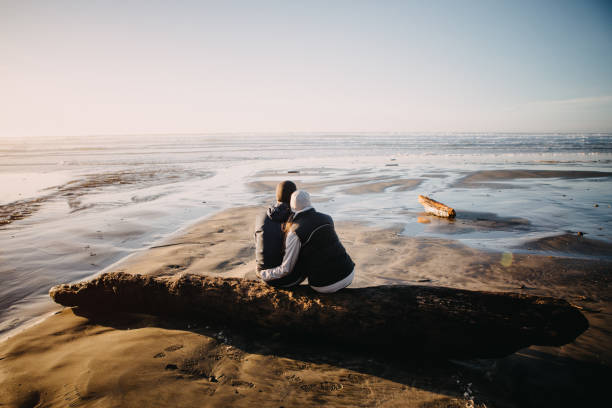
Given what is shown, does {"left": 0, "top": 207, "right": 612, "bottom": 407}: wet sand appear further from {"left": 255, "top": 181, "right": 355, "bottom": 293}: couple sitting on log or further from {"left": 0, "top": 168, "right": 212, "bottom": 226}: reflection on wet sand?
{"left": 0, "top": 168, "right": 212, "bottom": 226}: reflection on wet sand

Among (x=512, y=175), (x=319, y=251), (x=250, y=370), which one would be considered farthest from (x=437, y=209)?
(x=512, y=175)

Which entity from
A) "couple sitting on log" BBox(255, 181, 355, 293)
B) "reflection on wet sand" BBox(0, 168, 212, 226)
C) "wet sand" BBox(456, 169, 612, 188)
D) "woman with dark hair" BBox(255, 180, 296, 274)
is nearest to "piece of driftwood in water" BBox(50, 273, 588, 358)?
"couple sitting on log" BBox(255, 181, 355, 293)

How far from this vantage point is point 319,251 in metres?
3.59

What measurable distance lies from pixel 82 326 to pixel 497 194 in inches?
585

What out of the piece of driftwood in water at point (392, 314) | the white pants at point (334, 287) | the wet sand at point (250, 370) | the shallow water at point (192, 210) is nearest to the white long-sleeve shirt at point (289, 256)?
the piece of driftwood in water at point (392, 314)

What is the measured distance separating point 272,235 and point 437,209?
311 inches

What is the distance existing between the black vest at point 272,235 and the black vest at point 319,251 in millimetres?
268

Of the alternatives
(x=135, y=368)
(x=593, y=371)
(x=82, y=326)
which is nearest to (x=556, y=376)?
(x=593, y=371)

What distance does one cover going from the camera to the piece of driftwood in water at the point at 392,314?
125 inches

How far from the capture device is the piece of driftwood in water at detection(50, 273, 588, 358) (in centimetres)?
319

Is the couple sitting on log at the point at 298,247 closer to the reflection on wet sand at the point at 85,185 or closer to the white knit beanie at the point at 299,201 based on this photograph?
the white knit beanie at the point at 299,201

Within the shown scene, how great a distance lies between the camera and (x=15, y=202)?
40.6 ft

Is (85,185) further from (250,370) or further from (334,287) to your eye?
(334,287)

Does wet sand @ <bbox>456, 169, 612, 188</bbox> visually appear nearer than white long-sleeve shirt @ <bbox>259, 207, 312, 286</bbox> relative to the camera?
No
